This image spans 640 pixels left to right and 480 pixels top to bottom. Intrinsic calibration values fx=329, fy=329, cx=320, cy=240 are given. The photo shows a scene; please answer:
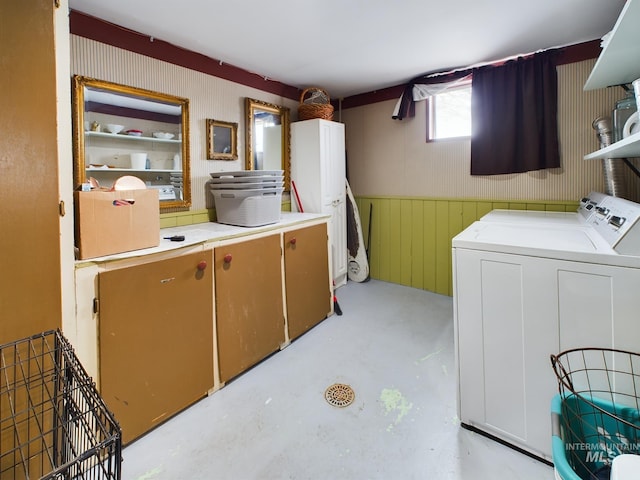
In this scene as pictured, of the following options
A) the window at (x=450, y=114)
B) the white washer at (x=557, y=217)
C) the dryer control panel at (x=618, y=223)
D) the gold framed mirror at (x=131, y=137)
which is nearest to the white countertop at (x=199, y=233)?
the gold framed mirror at (x=131, y=137)

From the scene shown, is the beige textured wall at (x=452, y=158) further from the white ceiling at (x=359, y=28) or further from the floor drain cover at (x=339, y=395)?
the floor drain cover at (x=339, y=395)

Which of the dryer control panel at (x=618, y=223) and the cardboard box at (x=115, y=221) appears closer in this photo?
the dryer control panel at (x=618, y=223)

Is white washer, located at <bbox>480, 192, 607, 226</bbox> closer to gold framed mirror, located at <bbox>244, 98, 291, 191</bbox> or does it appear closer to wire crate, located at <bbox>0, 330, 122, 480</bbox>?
gold framed mirror, located at <bbox>244, 98, 291, 191</bbox>

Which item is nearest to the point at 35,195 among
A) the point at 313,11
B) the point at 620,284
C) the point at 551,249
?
the point at 313,11

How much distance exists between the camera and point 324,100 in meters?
3.55

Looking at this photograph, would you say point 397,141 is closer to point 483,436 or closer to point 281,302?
point 281,302

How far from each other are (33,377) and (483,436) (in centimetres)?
200

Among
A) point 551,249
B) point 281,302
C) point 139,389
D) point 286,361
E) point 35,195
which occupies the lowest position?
point 286,361

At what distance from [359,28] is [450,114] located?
1624mm

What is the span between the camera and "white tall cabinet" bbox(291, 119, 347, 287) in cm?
346

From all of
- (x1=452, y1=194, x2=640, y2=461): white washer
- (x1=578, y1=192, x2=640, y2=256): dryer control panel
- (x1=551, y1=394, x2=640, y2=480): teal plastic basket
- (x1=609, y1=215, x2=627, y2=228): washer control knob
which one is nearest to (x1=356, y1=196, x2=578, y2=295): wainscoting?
(x1=578, y1=192, x2=640, y2=256): dryer control panel

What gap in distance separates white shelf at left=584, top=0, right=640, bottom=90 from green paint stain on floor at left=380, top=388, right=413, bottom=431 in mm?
2086

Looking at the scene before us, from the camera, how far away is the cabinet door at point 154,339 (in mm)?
1559

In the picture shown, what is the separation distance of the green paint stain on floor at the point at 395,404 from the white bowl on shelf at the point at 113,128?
2405 mm
